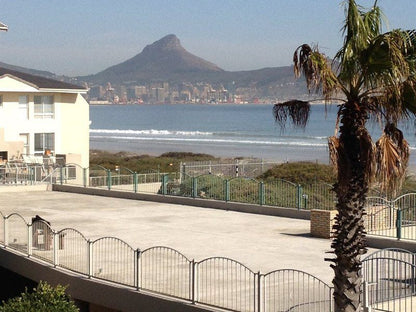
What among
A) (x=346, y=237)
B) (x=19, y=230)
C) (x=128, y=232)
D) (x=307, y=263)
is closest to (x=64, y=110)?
(x=128, y=232)

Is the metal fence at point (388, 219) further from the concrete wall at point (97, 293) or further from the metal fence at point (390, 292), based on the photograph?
the concrete wall at point (97, 293)

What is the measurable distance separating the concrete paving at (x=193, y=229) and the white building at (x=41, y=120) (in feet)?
43.8

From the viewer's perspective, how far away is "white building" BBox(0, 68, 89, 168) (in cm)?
5116

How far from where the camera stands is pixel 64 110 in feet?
177

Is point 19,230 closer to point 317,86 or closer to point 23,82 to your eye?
point 317,86

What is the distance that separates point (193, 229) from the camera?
2773cm

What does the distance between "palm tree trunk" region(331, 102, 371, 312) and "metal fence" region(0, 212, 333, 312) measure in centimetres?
116

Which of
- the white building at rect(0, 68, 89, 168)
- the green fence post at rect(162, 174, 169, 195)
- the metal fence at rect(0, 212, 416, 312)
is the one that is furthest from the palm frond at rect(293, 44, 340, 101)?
the white building at rect(0, 68, 89, 168)

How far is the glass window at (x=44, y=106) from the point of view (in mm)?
52938

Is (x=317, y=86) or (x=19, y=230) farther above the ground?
(x=317, y=86)

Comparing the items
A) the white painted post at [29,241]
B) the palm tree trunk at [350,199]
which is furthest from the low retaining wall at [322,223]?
the palm tree trunk at [350,199]

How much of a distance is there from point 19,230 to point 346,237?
11791 millimetres

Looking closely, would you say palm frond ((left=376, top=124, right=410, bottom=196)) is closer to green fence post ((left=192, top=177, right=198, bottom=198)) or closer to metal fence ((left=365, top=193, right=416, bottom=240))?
metal fence ((left=365, top=193, right=416, bottom=240))

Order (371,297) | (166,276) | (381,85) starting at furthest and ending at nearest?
(166,276) → (371,297) → (381,85)
